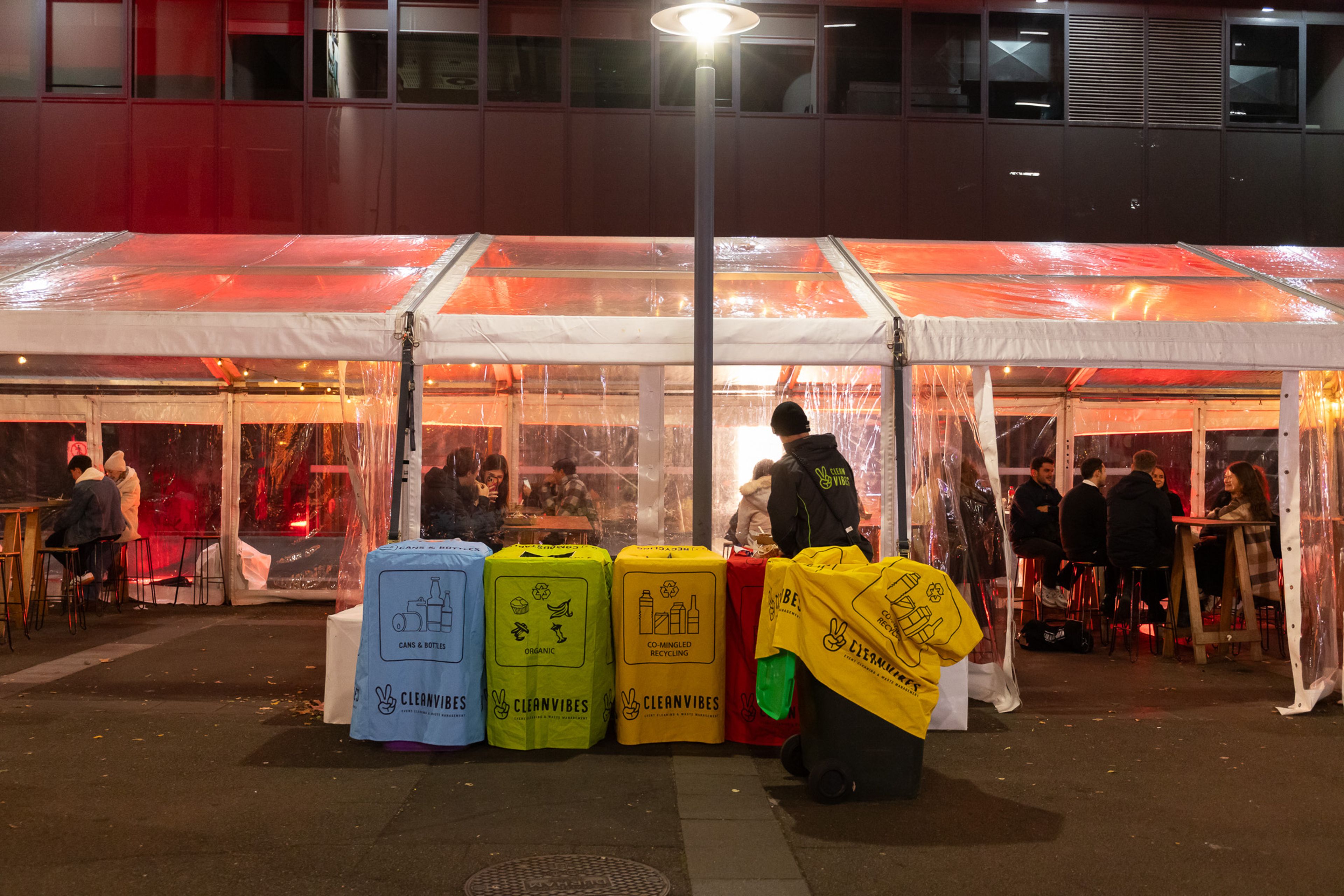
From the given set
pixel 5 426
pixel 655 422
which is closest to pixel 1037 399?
pixel 655 422

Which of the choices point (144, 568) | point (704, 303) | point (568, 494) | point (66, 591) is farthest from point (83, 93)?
point (704, 303)

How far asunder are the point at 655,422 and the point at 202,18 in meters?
8.44

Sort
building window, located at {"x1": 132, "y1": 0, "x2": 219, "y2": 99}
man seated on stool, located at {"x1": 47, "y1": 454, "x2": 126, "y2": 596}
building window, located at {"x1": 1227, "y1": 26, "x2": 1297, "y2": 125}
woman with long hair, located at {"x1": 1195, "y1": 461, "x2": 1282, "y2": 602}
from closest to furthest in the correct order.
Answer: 1. woman with long hair, located at {"x1": 1195, "y1": 461, "x2": 1282, "y2": 602}
2. man seated on stool, located at {"x1": 47, "y1": 454, "x2": 126, "y2": 596}
3. building window, located at {"x1": 132, "y1": 0, "x2": 219, "y2": 99}
4. building window, located at {"x1": 1227, "y1": 26, "x2": 1297, "y2": 125}

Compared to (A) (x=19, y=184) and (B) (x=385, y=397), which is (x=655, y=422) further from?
(A) (x=19, y=184)

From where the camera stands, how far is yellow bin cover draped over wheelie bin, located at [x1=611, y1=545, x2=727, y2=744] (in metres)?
6.19

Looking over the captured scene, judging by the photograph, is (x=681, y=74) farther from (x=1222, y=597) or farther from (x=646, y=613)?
(x=646, y=613)

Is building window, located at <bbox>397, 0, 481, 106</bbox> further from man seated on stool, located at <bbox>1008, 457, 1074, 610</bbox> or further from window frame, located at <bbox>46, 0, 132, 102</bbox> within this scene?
man seated on stool, located at <bbox>1008, 457, 1074, 610</bbox>

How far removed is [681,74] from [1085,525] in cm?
666

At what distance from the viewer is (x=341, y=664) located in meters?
6.70

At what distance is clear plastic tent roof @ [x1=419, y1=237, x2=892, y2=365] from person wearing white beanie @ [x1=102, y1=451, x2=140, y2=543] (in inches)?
204

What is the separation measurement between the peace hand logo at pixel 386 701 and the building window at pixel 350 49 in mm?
8321

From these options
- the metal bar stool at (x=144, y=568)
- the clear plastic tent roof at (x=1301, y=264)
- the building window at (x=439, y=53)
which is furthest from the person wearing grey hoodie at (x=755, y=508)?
the metal bar stool at (x=144, y=568)

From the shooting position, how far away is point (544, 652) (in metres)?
6.09

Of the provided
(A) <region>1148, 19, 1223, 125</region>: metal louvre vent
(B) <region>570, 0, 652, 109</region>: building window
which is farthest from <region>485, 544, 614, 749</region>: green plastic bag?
(A) <region>1148, 19, 1223, 125</region>: metal louvre vent
